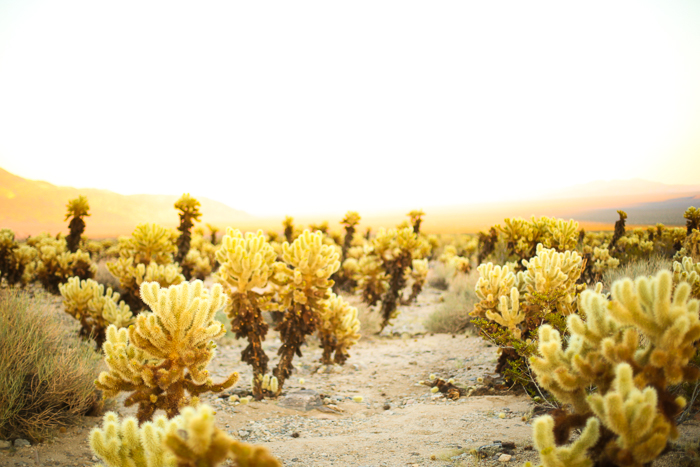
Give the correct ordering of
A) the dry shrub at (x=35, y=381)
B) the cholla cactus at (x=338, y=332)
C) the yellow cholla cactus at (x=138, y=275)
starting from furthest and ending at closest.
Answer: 1. the yellow cholla cactus at (x=138, y=275)
2. the cholla cactus at (x=338, y=332)
3. the dry shrub at (x=35, y=381)

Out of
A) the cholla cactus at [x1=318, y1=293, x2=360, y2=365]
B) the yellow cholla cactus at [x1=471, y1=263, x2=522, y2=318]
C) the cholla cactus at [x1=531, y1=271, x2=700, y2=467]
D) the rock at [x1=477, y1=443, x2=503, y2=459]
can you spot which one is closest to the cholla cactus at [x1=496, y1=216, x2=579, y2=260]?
the yellow cholla cactus at [x1=471, y1=263, x2=522, y2=318]

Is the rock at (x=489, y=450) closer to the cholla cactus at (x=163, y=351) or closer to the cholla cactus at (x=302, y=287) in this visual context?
the cholla cactus at (x=163, y=351)

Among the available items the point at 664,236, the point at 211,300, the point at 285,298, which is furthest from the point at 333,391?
the point at 664,236

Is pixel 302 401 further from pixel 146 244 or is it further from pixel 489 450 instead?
pixel 146 244

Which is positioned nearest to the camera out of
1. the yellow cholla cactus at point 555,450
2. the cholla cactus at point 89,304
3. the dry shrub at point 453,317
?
the yellow cholla cactus at point 555,450

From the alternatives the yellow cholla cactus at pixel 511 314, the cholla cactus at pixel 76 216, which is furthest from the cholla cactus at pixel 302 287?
the cholla cactus at pixel 76 216

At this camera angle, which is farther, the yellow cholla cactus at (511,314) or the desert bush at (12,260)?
the desert bush at (12,260)

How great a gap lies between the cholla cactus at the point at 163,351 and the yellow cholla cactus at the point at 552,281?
378 cm

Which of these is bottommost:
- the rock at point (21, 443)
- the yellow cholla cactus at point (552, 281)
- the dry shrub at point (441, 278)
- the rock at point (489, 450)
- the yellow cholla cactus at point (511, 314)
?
the dry shrub at point (441, 278)

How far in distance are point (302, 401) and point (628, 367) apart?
14.8 ft

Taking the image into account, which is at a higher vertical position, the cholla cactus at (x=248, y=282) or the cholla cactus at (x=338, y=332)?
the cholla cactus at (x=248, y=282)

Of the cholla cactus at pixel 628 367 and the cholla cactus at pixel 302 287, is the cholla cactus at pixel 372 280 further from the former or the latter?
the cholla cactus at pixel 628 367

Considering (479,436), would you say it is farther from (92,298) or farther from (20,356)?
(92,298)

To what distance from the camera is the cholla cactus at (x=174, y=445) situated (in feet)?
4.62
